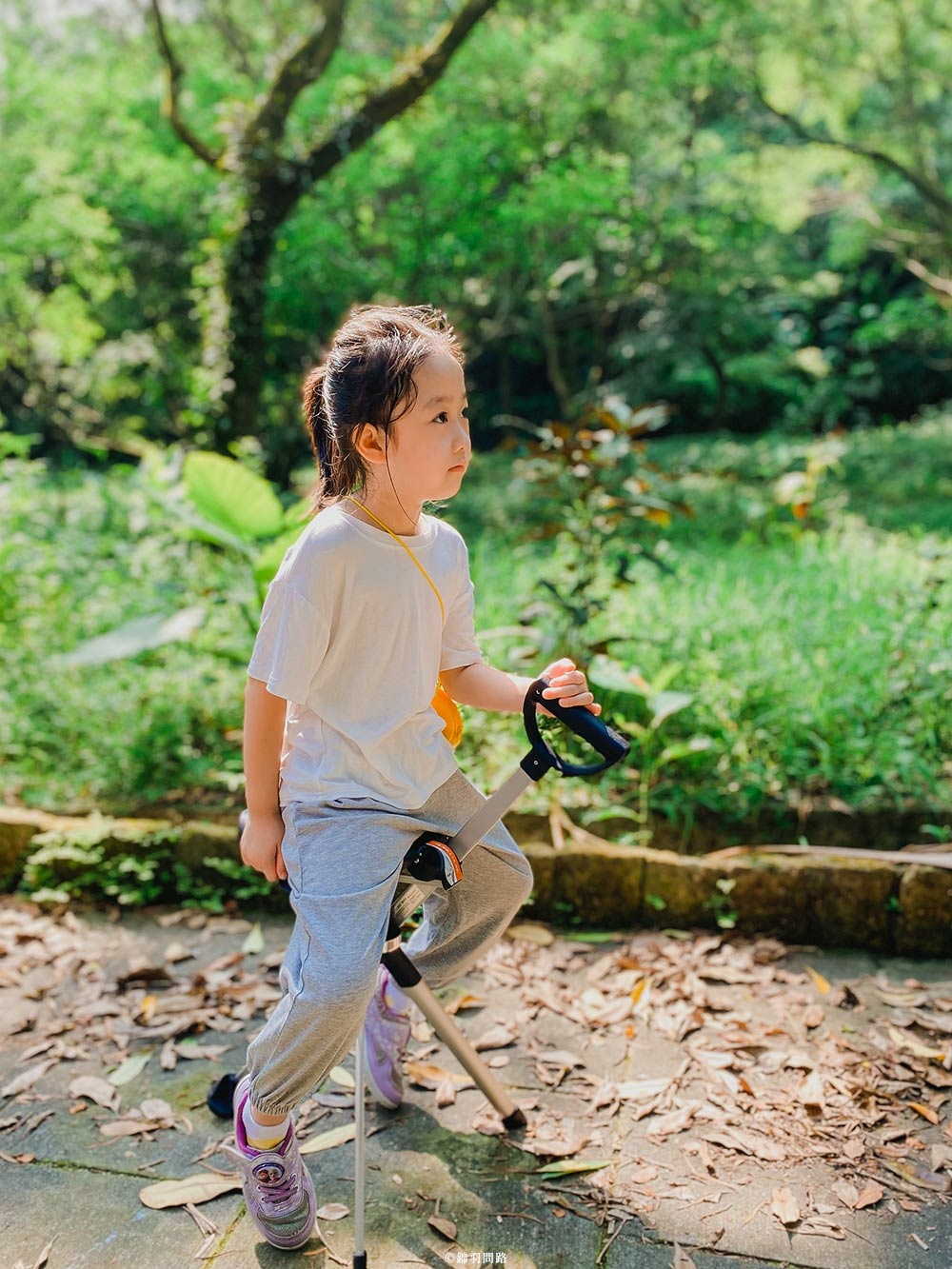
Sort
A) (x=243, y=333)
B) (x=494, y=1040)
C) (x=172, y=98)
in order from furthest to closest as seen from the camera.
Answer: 1. (x=172, y=98)
2. (x=243, y=333)
3. (x=494, y=1040)

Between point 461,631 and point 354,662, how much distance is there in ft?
0.82

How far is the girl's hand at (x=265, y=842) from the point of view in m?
1.77

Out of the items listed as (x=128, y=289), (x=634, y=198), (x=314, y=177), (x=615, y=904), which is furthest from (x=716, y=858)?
(x=128, y=289)

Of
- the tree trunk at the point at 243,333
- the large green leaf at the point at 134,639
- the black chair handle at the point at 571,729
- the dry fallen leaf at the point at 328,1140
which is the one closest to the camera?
the black chair handle at the point at 571,729

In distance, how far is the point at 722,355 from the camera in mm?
13109

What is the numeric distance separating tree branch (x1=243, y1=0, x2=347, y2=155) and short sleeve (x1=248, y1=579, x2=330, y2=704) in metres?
5.67

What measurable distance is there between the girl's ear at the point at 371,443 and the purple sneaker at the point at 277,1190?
1.07 m

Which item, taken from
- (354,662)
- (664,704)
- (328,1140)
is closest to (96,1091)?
(328,1140)

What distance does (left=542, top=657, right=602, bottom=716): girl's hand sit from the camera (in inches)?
64.2

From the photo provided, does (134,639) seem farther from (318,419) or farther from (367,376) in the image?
(367,376)

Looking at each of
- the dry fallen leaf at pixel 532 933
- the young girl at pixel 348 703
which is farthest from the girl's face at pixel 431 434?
the dry fallen leaf at pixel 532 933

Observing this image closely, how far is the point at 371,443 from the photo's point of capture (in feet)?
5.60

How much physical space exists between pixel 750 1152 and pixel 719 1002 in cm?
50

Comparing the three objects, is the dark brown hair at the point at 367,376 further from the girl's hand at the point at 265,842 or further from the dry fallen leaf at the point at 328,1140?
the dry fallen leaf at the point at 328,1140
